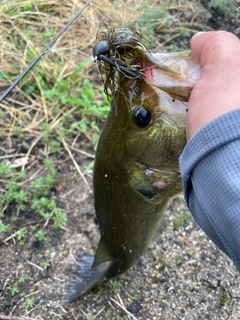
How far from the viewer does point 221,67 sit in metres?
1.12

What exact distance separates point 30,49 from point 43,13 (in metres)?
0.56

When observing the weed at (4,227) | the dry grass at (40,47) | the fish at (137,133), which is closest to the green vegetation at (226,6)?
the dry grass at (40,47)

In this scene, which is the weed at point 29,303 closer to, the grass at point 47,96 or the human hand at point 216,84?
the grass at point 47,96

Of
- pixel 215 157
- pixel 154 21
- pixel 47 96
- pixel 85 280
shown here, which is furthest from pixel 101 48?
pixel 154 21

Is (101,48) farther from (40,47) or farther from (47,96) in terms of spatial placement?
(40,47)

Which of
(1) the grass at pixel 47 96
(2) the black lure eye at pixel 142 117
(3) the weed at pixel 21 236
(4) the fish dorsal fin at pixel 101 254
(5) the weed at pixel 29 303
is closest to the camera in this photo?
(2) the black lure eye at pixel 142 117

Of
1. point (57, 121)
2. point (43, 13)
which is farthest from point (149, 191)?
point (43, 13)

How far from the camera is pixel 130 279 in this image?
245cm

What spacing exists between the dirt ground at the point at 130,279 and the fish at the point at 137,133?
0.50 meters

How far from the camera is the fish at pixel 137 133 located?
1.30m

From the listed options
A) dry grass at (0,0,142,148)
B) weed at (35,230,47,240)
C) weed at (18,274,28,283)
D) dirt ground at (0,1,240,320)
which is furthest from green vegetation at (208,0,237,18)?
weed at (18,274,28,283)

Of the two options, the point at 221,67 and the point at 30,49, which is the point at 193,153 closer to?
the point at 221,67

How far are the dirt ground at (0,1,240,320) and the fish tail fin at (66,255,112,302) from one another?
59 millimetres

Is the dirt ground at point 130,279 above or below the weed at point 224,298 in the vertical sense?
above
